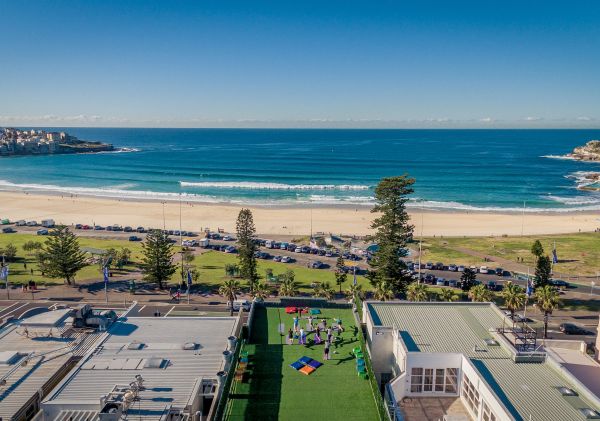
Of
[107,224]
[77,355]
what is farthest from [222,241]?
[77,355]

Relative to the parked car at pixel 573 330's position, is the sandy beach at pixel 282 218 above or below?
above

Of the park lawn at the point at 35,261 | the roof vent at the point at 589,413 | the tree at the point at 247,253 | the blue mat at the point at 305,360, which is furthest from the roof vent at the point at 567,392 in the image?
the park lawn at the point at 35,261

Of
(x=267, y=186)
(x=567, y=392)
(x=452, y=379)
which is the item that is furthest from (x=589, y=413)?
(x=267, y=186)

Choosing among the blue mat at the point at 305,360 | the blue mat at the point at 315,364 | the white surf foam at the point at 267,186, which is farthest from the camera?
the white surf foam at the point at 267,186

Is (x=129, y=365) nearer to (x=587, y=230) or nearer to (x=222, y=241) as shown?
(x=222, y=241)

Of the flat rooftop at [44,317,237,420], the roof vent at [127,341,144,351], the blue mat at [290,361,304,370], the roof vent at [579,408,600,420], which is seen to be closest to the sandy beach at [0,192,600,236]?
the flat rooftop at [44,317,237,420]

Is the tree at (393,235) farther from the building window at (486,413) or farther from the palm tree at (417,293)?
the building window at (486,413)

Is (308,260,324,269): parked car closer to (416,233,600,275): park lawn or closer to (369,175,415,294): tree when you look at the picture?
(369,175,415,294): tree
